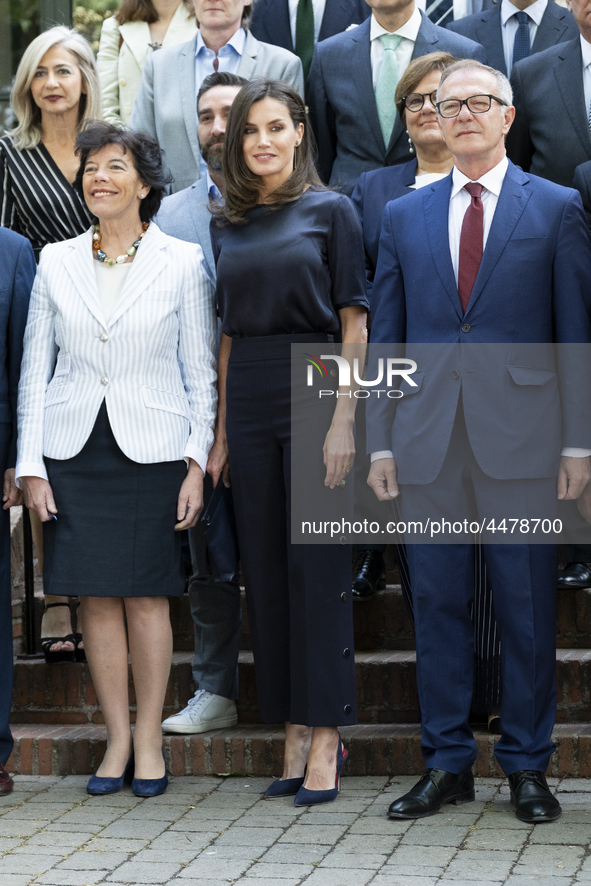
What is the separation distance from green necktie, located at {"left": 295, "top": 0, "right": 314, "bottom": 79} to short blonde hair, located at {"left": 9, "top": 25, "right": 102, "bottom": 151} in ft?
3.53

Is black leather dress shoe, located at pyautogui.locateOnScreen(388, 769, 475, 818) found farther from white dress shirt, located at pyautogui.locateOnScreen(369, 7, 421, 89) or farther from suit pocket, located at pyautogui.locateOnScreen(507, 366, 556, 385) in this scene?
white dress shirt, located at pyautogui.locateOnScreen(369, 7, 421, 89)

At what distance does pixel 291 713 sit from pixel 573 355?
1.45 metres

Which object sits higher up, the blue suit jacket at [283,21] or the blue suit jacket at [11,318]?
the blue suit jacket at [283,21]

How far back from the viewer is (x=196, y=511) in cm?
411

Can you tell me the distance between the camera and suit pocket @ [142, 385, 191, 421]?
404 cm

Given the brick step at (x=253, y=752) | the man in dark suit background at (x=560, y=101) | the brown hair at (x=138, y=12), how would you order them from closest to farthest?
the brick step at (x=253, y=752)
the man in dark suit background at (x=560, y=101)
the brown hair at (x=138, y=12)

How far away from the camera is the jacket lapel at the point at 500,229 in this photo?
12.1ft

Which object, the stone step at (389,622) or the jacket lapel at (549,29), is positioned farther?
the jacket lapel at (549,29)

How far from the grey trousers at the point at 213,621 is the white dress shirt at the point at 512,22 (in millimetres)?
2340

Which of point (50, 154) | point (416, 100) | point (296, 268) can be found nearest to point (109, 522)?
point (296, 268)

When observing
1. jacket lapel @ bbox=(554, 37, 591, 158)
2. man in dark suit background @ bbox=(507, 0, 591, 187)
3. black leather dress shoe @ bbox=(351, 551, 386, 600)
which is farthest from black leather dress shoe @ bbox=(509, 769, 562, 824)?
jacket lapel @ bbox=(554, 37, 591, 158)

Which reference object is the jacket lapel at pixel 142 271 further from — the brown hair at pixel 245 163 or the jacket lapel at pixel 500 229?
the jacket lapel at pixel 500 229

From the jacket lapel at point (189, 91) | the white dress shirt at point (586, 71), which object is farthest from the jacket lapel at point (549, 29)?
the jacket lapel at point (189, 91)

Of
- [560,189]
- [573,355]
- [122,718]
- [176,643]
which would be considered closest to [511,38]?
[560,189]
